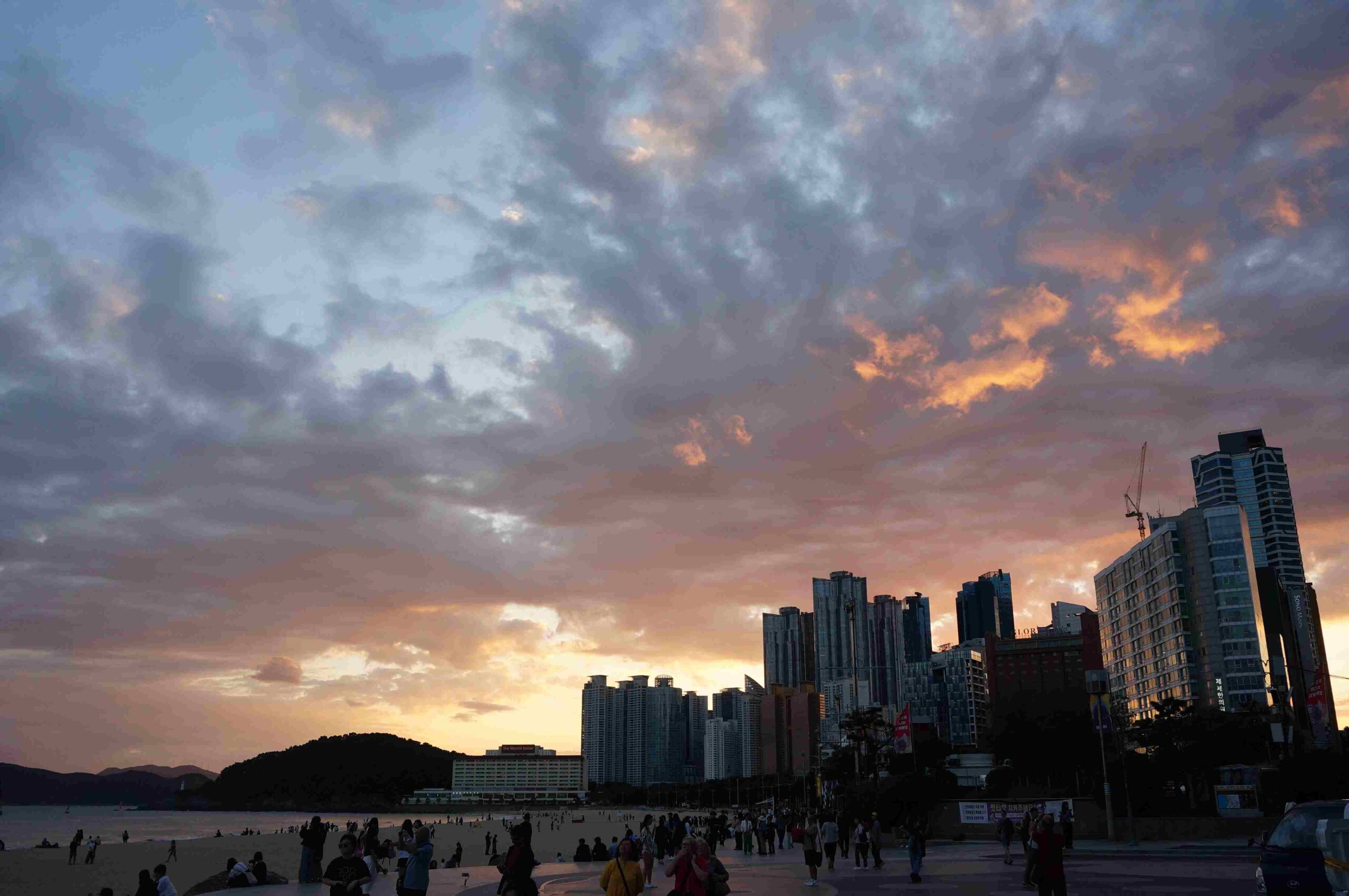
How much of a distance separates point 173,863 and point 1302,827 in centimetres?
7990

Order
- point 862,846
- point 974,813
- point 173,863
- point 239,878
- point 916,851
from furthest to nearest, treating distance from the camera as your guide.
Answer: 1. point 173,863
2. point 974,813
3. point 862,846
4. point 916,851
5. point 239,878

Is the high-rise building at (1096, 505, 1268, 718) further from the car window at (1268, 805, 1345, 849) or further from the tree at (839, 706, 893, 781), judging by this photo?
the car window at (1268, 805, 1345, 849)

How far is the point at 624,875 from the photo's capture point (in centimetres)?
1120

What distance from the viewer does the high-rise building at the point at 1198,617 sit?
123750 millimetres

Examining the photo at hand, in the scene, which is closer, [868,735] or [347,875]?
[347,875]

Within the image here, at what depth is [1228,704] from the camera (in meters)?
121

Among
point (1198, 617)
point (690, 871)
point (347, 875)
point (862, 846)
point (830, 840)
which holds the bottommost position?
point (862, 846)

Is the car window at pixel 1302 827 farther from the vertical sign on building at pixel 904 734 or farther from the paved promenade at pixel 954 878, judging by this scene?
the vertical sign on building at pixel 904 734

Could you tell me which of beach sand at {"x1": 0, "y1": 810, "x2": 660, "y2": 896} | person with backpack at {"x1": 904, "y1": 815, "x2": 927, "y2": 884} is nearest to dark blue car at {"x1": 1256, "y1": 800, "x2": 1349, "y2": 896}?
person with backpack at {"x1": 904, "y1": 815, "x2": 927, "y2": 884}

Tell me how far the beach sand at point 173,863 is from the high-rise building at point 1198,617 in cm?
8104

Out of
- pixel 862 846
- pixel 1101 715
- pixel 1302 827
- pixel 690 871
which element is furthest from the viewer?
pixel 1101 715

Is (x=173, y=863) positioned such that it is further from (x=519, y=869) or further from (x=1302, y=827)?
(x=1302, y=827)

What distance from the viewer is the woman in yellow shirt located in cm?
1115

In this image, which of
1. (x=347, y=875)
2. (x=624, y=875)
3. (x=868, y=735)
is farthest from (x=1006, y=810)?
(x=868, y=735)
